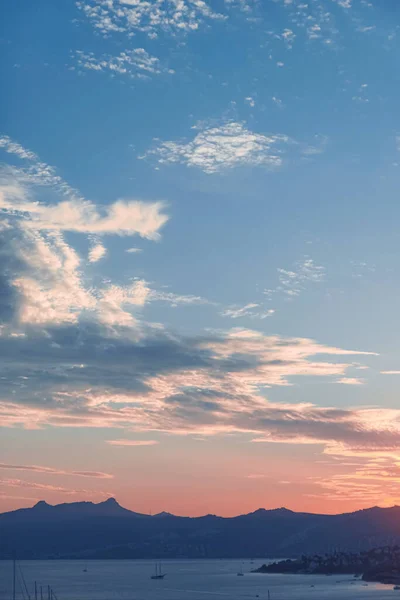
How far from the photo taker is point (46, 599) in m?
190

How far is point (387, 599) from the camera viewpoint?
652 ft

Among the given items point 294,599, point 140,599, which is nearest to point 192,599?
point 140,599

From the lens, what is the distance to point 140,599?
194 metres

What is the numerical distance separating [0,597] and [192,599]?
51.9m

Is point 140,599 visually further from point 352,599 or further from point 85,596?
point 352,599

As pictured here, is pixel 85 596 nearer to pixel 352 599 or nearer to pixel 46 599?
pixel 46 599

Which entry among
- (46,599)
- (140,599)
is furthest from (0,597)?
(140,599)

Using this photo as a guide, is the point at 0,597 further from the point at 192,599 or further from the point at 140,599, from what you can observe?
the point at 192,599

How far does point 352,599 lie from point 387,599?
9.72 metres

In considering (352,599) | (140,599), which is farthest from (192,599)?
(352,599)

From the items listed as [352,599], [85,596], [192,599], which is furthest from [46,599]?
[352,599]

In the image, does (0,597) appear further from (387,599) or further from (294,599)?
(387,599)

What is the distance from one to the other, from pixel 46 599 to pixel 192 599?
38462 millimetres

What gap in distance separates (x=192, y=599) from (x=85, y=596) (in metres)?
29.7
